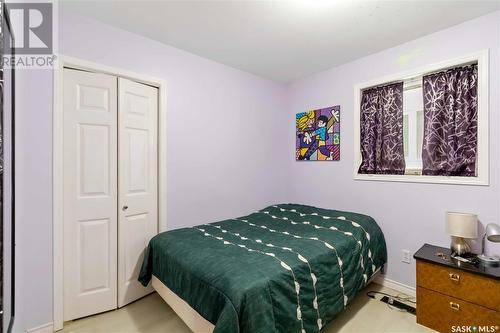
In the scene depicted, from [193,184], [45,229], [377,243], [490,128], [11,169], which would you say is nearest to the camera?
[11,169]

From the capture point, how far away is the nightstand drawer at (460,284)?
1651mm

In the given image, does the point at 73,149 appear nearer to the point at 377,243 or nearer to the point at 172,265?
the point at 172,265

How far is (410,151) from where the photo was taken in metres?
2.47

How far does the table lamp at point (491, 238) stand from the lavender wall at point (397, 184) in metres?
0.19

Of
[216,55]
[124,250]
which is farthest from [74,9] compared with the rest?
[124,250]

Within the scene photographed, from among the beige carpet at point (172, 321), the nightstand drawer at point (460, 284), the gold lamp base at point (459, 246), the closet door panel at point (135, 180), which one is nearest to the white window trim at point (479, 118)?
the gold lamp base at point (459, 246)

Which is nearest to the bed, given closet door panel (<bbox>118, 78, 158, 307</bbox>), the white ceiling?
closet door panel (<bbox>118, 78, 158, 307</bbox>)

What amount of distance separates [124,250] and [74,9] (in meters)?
2.04

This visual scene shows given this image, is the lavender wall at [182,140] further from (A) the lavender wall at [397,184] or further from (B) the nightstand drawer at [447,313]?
(B) the nightstand drawer at [447,313]

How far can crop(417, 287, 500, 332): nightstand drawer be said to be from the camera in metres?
1.68

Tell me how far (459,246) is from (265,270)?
1.69 meters

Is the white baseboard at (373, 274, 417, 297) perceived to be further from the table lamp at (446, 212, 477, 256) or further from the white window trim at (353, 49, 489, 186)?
the white window trim at (353, 49, 489, 186)

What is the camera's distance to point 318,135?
3213 millimetres

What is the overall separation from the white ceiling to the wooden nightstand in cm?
198
